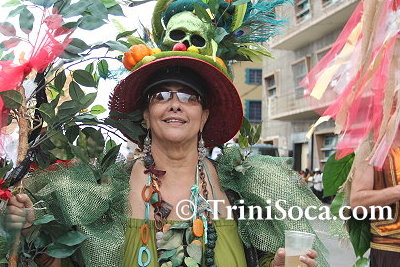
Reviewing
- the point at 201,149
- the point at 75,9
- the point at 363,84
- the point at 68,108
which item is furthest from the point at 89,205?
the point at 363,84

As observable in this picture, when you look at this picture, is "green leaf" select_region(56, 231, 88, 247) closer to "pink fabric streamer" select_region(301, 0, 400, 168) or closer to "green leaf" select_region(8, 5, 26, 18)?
"green leaf" select_region(8, 5, 26, 18)

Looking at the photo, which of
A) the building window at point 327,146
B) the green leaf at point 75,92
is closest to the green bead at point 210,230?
the green leaf at point 75,92

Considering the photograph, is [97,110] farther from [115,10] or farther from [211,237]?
[211,237]

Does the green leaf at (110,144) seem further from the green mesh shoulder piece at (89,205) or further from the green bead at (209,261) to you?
the green bead at (209,261)

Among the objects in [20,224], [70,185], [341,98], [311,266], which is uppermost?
[341,98]

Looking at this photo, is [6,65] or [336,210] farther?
[336,210]

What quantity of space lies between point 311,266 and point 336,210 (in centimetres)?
115

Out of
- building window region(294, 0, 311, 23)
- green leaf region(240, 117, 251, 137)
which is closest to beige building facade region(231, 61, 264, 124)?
building window region(294, 0, 311, 23)

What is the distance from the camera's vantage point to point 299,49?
1988cm

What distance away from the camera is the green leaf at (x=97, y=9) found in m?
1.87

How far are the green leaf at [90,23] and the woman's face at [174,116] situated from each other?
1.41 feet

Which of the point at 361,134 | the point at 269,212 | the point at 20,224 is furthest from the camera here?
the point at 361,134

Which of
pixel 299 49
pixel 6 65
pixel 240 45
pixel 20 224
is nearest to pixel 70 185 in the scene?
pixel 20 224

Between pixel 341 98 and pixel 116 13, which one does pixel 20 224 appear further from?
pixel 341 98
